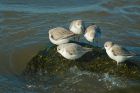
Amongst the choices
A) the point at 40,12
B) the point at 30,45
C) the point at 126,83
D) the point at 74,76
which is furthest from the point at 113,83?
the point at 40,12

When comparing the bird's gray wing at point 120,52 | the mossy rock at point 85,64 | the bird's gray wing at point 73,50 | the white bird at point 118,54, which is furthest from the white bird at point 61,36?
the bird's gray wing at point 120,52

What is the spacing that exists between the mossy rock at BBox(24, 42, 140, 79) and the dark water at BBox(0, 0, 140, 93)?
0.45 feet

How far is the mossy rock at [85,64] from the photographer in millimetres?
10117

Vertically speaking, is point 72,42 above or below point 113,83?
above

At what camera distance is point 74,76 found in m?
10.5

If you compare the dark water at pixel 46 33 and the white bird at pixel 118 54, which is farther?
the dark water at pixel 46 33

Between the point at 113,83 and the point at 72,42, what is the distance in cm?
147

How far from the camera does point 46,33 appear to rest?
46.2ft

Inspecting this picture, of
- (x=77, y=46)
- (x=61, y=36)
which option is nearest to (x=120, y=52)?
(x=77, y=46)

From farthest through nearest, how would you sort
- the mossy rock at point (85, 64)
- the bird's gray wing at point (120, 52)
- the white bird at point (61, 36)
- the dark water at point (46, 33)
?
the white bird at point (61, 36)
the dark water at point (46, 33)
the mossy rock at point (85, 64)
the bird's gray wing at point (120, 52)

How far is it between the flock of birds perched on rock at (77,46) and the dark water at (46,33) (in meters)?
0.46

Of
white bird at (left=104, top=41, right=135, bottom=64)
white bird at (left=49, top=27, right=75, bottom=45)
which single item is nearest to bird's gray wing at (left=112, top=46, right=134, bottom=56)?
white bird at (left=104, top=41, right=135, bottom=64)

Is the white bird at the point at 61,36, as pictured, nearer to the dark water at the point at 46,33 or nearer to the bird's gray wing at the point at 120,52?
the dark water at the point at 46,33

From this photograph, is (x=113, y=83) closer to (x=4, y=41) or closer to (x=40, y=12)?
(x=4, y=41)
